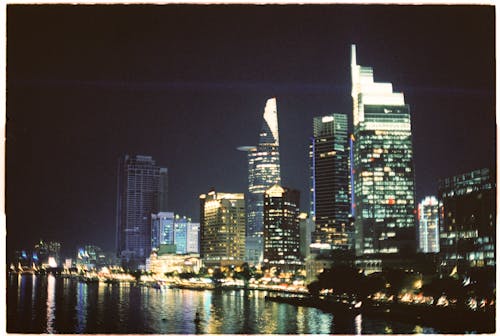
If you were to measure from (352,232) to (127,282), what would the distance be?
13.2 metres

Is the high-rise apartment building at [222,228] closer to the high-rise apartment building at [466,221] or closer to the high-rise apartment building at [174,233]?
the high-rise apartment building at [174,233]

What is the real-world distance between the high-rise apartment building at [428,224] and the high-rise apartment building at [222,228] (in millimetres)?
10725

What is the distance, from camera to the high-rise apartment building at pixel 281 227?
39.5 metres

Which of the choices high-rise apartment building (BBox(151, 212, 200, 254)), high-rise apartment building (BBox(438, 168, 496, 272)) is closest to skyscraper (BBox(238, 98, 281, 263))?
high-rise apartment building (BBox(151, 212, 200, 254))

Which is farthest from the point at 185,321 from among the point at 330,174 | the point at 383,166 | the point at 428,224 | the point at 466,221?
the point at 330,174

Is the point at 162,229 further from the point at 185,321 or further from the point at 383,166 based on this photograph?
the point at 185,321

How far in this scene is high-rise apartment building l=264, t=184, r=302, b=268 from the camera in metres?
39.5

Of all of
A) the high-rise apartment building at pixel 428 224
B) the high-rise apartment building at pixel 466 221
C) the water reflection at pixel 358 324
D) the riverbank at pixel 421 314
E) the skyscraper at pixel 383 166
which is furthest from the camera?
the high-rise apartment building at pixel 428 224

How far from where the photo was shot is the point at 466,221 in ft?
58.6

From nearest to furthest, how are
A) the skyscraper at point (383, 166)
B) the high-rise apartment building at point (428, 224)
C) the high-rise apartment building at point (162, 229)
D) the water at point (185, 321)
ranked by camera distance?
the water at point (185, 321), the skyscraper at point (383, 166), the high-rise apartment building at point (428, 224), the high-rise apartment building at point (162, 229)

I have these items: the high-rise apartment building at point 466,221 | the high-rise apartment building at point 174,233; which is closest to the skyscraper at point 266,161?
the high-rise apartment building at point 174,233

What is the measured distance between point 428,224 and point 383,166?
594cm

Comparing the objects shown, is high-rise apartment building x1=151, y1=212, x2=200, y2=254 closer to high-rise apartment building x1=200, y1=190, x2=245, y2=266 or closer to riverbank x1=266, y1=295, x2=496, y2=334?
high-rise apartment building x1=200, y1=190, x2=245, y2=266

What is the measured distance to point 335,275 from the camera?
1817 cm
